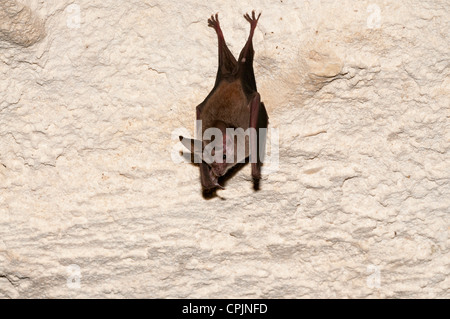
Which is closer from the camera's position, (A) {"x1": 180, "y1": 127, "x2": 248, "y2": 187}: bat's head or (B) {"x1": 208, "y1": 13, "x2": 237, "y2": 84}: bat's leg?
(A) {"x1": 180, "y1": 127, "x2": 248, "y2": 187}: bat's head

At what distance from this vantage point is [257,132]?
4410 millimetres

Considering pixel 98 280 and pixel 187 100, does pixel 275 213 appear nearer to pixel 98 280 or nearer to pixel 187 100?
pixel 187 100

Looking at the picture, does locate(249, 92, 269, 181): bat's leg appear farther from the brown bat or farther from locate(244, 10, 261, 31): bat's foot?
locate(244, 10, 261, 31): bat's foot

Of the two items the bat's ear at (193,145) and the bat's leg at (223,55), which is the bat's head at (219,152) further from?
the bat's leg at (223,55)

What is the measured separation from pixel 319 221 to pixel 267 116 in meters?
0.88

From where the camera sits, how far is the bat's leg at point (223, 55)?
4.30m

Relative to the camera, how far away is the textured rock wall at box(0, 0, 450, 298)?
4.36 metres

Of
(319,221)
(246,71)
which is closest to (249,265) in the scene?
(319,221)

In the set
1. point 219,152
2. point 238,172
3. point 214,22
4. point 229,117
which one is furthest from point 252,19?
point 238,172

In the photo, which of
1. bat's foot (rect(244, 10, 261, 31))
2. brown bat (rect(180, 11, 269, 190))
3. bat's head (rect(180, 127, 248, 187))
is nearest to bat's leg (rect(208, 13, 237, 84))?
brown bat (rect(180, 11, 269, 190))

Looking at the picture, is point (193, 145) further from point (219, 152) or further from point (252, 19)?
point (252, 19)

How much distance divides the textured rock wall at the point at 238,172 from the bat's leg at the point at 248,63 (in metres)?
0.10

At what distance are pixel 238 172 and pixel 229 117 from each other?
1.57 ft

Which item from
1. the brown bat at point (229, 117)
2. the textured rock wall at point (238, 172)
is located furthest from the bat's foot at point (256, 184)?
the brown bat at point (229, 117)
